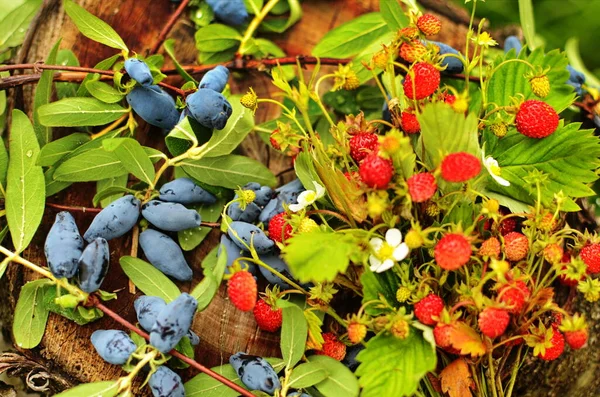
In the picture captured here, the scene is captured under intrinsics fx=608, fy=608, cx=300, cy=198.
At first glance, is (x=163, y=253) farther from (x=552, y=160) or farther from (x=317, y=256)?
(x=552, y=160)

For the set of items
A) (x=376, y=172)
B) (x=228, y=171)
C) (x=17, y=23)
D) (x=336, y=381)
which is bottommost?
(x=336, y=381)

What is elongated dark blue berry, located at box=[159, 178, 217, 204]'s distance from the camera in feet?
3.20

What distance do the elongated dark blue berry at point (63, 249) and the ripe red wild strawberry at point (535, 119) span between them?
0.67 m

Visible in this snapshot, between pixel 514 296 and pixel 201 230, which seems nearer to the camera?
pixel 514 296

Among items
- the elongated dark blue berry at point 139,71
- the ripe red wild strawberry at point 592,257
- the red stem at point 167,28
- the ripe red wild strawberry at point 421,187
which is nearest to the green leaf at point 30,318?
Result: the elongated dark blue berry at point 139,71

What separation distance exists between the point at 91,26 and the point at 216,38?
24 centimetres

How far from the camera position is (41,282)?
896 mm

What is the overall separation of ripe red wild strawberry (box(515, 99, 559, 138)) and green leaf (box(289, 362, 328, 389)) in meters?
0.45

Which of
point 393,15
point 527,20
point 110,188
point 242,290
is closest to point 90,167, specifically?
point 110,188

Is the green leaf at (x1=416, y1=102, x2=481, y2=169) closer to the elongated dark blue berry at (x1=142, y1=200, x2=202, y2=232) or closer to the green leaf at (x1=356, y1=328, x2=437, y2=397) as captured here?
the green leaf at (x1=356, y1=328, x2=437, y2=397)

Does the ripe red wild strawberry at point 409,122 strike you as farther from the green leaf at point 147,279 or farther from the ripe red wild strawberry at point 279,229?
the green leaf at point 147,279

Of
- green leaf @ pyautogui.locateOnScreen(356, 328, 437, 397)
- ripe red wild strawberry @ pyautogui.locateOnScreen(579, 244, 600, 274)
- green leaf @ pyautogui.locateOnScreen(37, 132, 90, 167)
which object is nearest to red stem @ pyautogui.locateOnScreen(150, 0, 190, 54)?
green leaf @ pyautogui.locateOnScreen(37, 132, 90, 167)

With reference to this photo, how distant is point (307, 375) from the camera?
34.0 inches

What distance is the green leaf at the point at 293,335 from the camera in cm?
86
